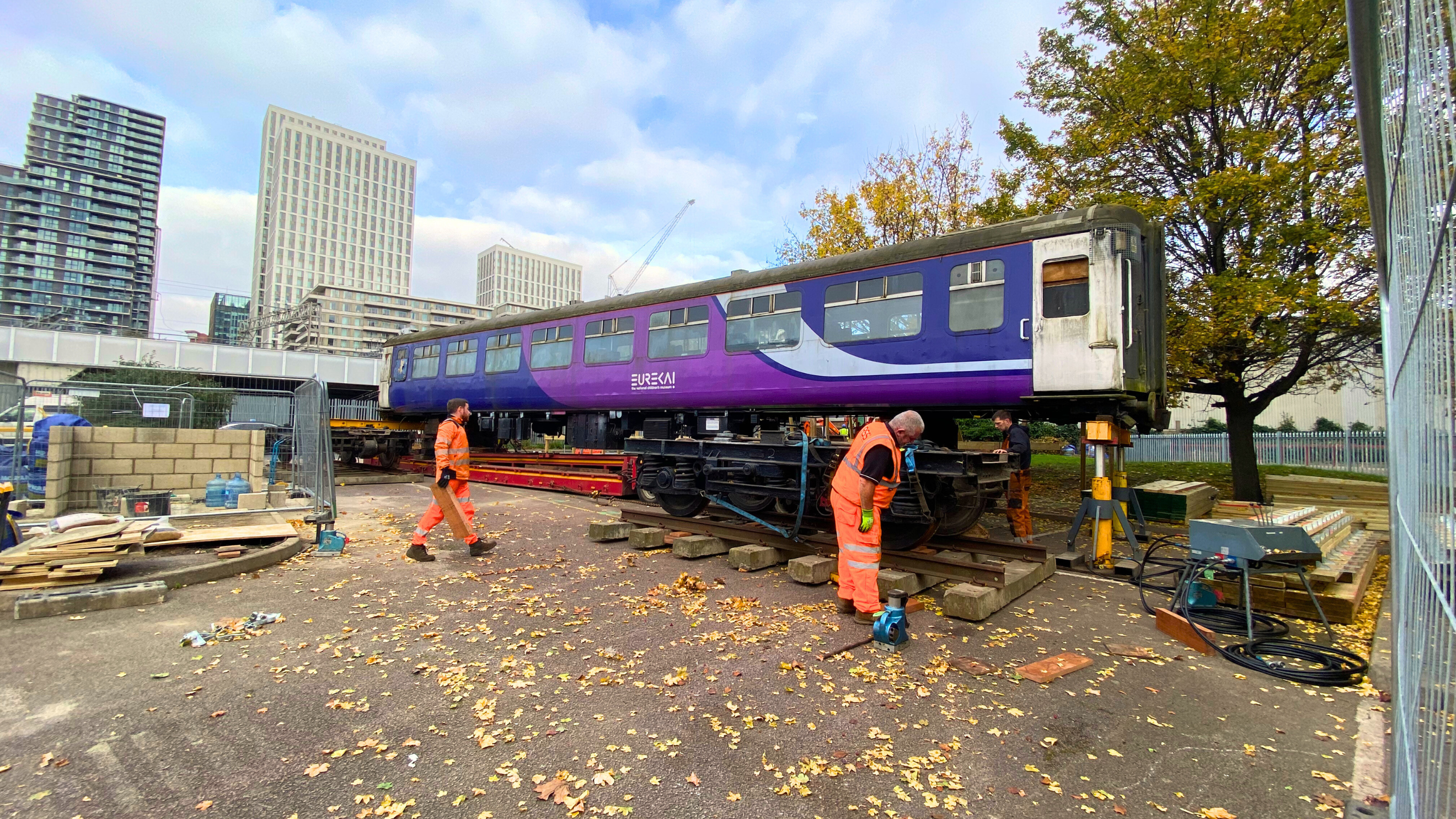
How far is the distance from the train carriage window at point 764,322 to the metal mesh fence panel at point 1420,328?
735 centimetres

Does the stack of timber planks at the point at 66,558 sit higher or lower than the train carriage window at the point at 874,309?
lower

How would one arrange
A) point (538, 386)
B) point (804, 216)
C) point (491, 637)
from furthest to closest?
point (804, 216) → point (538, 386) → point (491, 637)

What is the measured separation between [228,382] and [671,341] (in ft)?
113

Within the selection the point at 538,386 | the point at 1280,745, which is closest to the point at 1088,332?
the point at 1280,745

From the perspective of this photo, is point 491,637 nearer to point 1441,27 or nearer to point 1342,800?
point 1342,800

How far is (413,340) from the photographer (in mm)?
17125

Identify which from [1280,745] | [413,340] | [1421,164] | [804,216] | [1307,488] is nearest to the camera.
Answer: [1421,164]

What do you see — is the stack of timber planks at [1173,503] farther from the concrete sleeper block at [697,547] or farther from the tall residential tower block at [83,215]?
the tall residential tower block at [83,215]

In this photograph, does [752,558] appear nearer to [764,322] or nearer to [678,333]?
[764,322]

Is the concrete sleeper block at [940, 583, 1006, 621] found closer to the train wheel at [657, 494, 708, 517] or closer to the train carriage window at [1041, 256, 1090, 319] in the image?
the train carriage window at [1041, 256, 1090, 319]

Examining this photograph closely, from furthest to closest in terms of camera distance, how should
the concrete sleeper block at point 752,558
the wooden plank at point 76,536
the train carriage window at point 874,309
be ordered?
the train carriage window at point 874,309 → the concrete sleeper block at point 752,558 → the wooden plank at point 76,536

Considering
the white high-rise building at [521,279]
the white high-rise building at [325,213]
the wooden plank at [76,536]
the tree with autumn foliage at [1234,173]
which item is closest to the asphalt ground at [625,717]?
the wooden plank at [76,536]

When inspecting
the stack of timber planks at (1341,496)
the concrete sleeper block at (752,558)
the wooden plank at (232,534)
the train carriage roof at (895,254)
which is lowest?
the concrete sleeper block at (752,558)

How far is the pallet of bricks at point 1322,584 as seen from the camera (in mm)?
5246
